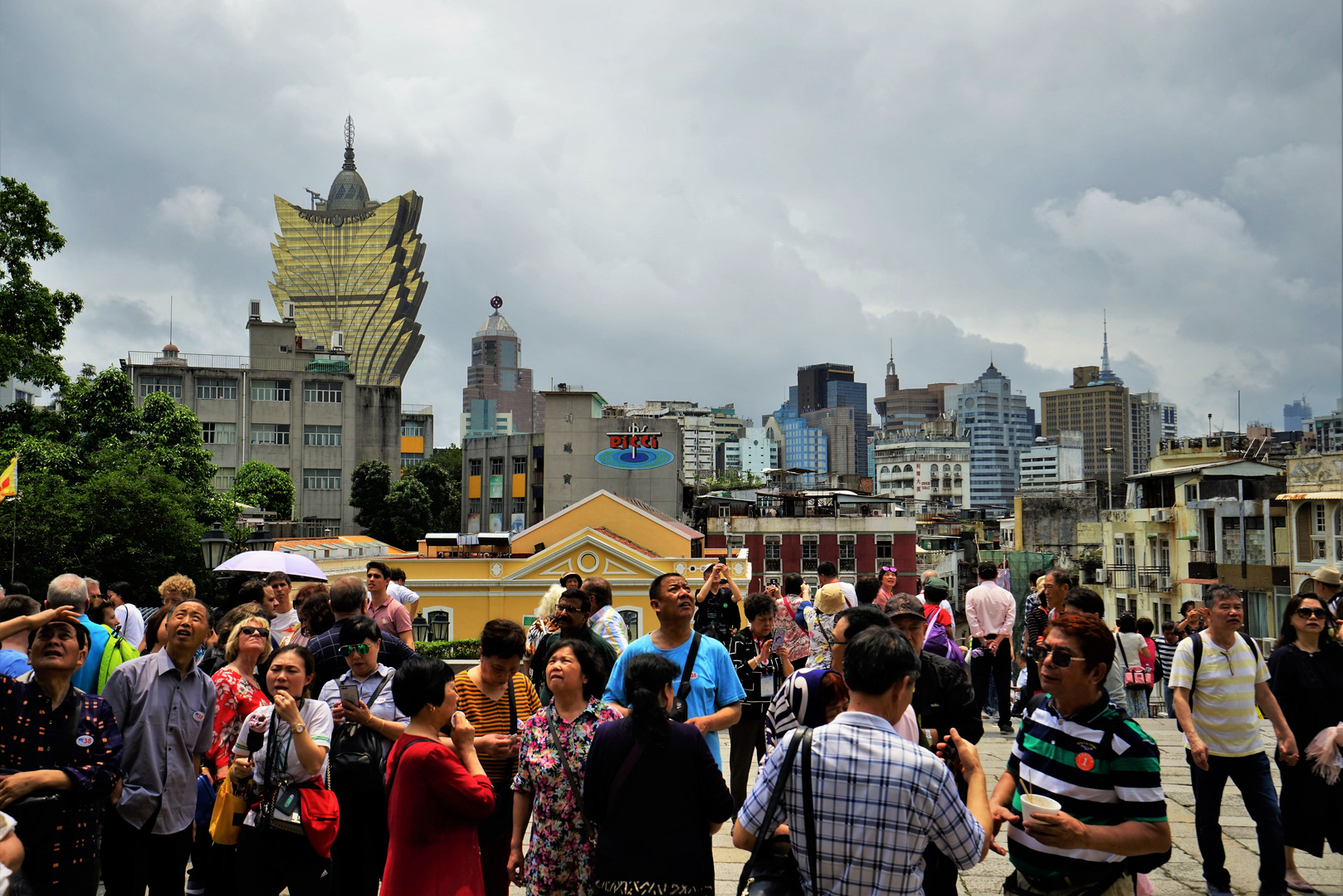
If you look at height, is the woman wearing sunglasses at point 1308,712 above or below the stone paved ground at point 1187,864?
above

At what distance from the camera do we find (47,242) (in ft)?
70.4

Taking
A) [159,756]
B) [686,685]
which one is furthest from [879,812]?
[159,756]

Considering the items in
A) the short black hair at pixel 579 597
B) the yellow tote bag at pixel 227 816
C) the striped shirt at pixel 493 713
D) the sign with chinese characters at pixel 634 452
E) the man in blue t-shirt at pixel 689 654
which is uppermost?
the sign with chinese characters at pixel 634 452

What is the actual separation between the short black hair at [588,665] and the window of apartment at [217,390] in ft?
233

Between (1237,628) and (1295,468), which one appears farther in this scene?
(1295,468)

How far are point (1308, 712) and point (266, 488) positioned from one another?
61.9 m

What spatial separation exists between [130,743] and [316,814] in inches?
45.4

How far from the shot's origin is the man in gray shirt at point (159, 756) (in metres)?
4.72

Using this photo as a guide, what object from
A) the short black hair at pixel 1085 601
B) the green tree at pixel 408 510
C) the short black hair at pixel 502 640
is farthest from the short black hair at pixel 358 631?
the green tree at pixel 408 510

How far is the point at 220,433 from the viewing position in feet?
221

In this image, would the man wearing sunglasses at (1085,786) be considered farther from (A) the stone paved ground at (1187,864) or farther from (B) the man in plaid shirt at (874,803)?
(A) the stone paved ground at (1187,864)

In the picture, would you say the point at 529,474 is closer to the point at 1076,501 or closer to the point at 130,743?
the point at 1076,501

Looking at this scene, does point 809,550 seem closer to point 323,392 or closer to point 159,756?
point 323,392

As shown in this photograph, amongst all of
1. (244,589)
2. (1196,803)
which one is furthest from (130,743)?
(1196,803)
